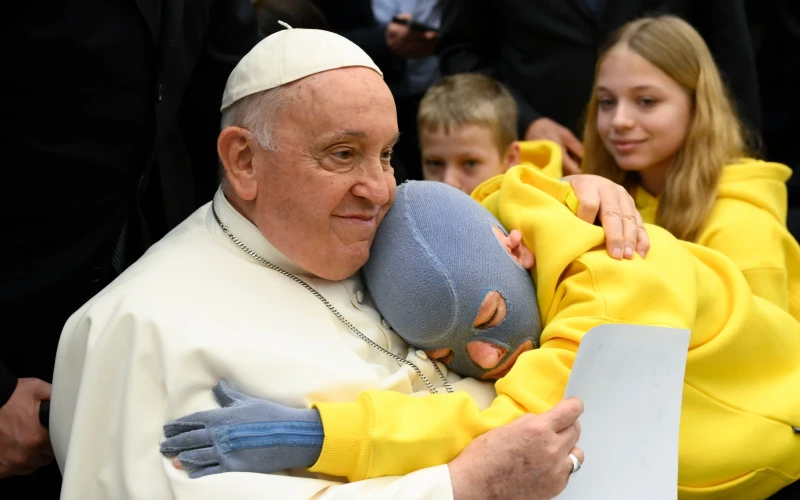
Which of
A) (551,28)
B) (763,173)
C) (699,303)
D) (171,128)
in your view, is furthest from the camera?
(551,28)

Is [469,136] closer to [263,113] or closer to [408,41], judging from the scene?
[408,41]

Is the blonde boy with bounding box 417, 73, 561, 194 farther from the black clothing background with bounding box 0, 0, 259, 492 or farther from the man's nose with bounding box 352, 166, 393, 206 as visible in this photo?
the man's nose with bounding box 352, 166, 393, 206

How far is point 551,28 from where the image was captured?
4.39 metres

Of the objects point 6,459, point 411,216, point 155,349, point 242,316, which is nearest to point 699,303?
point 411,216

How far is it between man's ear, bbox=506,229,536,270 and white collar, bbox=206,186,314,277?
0.55 meters

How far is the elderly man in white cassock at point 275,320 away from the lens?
7.45 feet

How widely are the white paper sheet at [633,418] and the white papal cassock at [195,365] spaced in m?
0.34

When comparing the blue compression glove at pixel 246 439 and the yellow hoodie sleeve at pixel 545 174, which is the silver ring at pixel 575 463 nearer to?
the blue compression glove at pixel 246 439

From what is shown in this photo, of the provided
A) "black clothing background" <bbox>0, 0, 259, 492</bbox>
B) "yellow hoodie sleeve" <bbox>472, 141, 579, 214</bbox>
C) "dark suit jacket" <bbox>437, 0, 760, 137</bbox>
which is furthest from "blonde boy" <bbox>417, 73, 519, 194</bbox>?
"black clothing background" <bbox>0, 0, 259, 492</bbox>

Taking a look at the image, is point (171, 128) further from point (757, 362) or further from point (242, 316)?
point (757, 362)

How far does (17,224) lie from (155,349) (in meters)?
0.77

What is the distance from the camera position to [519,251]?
2715 millimetres

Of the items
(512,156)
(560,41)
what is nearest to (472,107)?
(512,156)

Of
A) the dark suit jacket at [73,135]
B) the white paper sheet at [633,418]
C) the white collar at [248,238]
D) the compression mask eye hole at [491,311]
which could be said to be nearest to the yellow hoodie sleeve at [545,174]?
the compression mask eye hole at [491,311]
